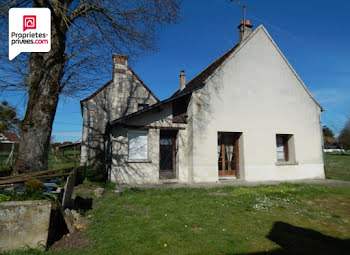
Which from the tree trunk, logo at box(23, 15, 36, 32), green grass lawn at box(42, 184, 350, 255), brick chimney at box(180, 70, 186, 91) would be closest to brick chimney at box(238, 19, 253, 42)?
brick chimney at box(180, 70, 186, 91)

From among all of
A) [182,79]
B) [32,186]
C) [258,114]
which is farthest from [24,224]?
[182,79]

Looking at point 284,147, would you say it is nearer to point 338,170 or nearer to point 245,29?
point 245,29

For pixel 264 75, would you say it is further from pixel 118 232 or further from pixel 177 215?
pixel 118 232

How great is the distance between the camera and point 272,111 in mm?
12227

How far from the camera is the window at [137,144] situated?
33.3ft

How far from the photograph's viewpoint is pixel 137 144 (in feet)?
33.7

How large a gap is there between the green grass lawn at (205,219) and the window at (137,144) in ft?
7.63

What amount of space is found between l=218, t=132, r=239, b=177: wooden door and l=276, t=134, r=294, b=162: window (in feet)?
9.65

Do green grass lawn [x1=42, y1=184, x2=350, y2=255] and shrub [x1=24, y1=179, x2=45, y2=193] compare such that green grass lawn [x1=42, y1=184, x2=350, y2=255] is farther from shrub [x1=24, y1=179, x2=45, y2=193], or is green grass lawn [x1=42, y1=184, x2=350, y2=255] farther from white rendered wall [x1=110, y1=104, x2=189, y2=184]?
white rendered wall [x1=110, y1=104, x2=189, y2=184]

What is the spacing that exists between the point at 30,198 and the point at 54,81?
3.54 meters

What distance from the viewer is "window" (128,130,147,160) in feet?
33.3

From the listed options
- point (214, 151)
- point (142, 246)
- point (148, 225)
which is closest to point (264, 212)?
point (148, 225)

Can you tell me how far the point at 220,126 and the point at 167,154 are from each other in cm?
309

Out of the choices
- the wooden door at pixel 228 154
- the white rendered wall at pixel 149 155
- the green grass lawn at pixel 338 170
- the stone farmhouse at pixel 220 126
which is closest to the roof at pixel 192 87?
the stone farmhouse at pixel 220 126
